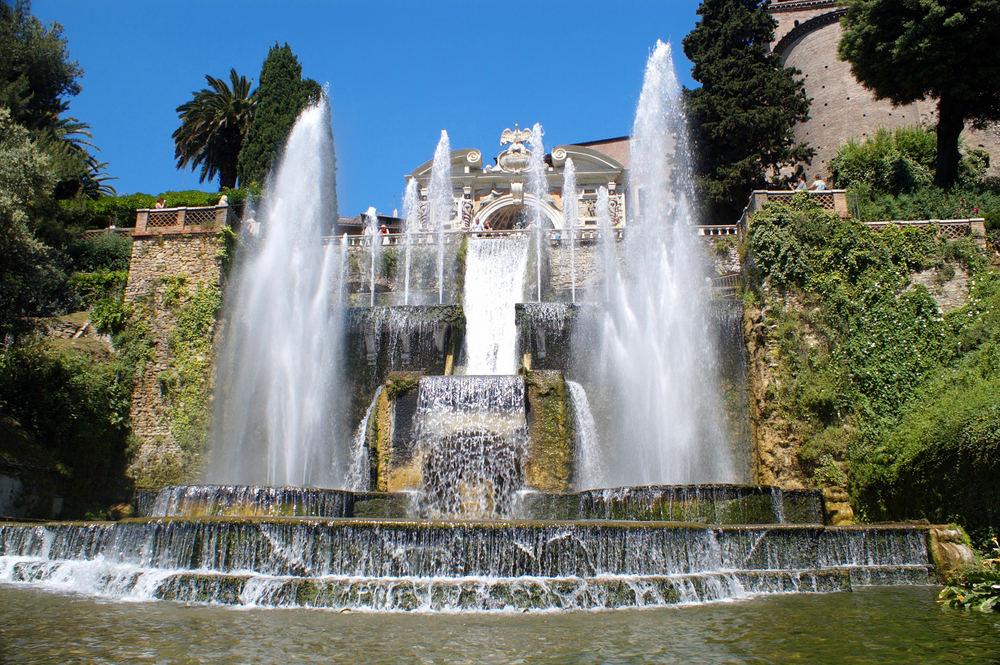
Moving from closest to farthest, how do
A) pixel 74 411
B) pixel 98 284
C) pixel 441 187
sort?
pixel 74 411 → pixel 98 284 → pixel 441 187

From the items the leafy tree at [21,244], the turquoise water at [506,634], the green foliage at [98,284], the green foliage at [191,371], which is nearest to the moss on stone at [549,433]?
the turquoise water at [506,634]

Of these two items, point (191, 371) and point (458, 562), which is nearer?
point (458, 562)

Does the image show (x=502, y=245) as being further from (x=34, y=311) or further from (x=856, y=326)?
(x=34, y=311)

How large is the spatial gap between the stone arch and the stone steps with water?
21100 millimetres

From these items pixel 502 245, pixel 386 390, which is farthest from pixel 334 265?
pixel 386 390

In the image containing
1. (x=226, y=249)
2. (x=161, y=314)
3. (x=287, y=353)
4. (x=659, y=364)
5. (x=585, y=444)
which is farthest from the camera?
(x=226, y=249)

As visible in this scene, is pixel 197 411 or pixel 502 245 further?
pixel 502 245

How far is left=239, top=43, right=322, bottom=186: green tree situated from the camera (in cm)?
2623

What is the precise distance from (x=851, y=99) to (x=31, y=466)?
3139 centimetres

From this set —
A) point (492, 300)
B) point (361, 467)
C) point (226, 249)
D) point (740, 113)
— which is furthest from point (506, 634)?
point (740, 113)

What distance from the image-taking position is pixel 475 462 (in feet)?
38.2

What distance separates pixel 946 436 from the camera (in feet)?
30.9

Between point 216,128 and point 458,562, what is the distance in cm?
2727

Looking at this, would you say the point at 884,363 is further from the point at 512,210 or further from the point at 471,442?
the point at 512,210
